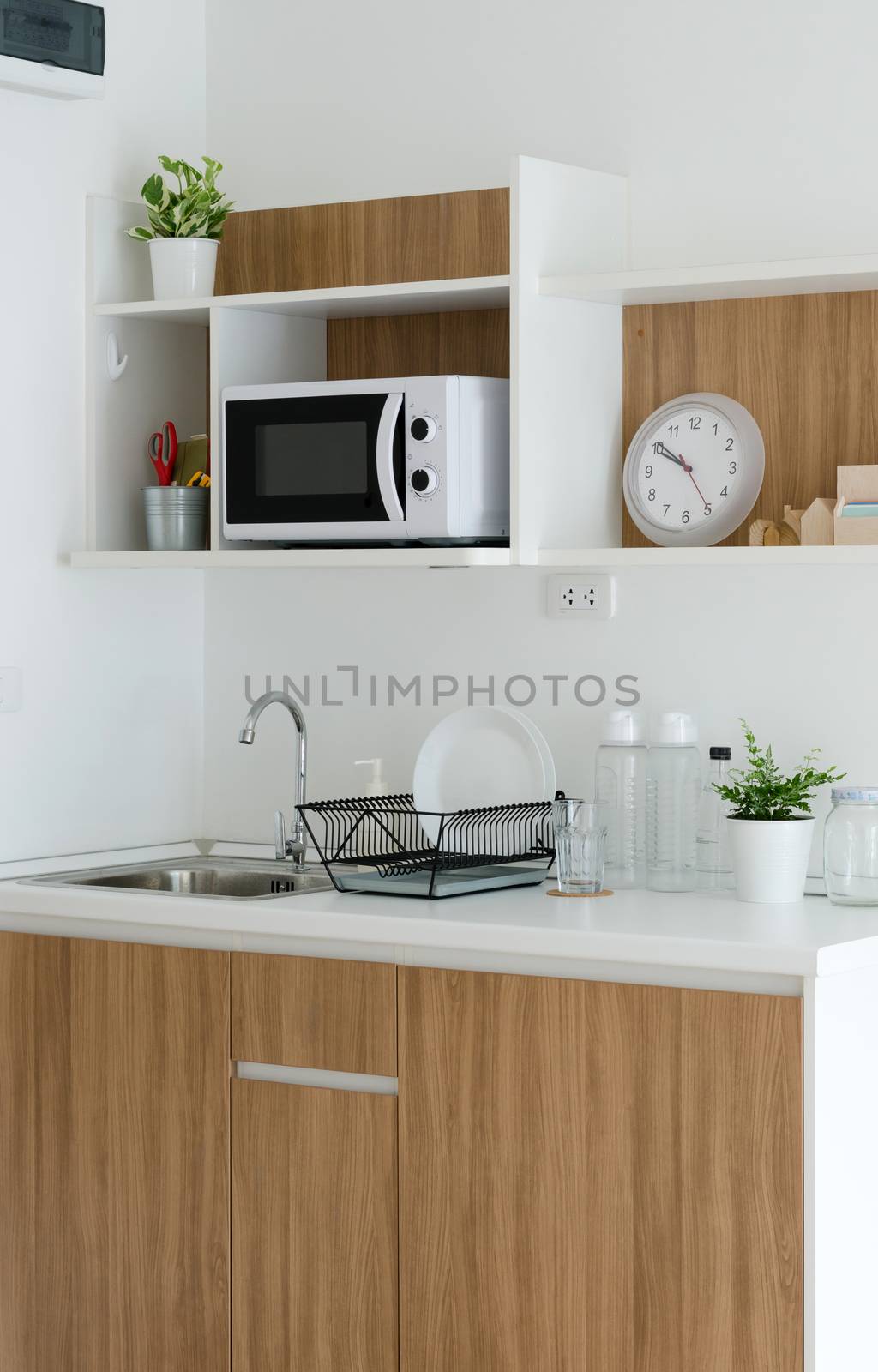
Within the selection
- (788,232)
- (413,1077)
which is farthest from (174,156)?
(413,1077)

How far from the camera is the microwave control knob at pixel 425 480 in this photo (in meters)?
2.56

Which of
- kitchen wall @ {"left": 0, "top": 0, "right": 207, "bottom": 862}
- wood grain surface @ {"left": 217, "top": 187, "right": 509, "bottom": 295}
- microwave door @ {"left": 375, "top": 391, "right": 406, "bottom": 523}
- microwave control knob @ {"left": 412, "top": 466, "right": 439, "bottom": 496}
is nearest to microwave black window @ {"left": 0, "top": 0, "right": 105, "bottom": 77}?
kitchen wall @ {"left": 0, "top": 0, "right": 207, "bottom": 862}

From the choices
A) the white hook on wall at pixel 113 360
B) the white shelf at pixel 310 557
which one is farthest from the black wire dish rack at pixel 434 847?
the white hook on wall at pixel 113 360

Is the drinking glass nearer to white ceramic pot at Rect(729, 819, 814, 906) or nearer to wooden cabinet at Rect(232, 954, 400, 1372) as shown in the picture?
white ceramic pot at Rect(729, 819, 814, 906)

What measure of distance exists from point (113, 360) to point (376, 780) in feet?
2.82

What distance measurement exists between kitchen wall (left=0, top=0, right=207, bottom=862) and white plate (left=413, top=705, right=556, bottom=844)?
22.2 inches

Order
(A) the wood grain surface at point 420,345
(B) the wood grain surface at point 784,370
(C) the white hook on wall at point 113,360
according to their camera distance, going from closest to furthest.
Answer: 1. (B) the wood grain surface at point 784,370
2. (A) the wood grain surface at point 420,345
3. (C) the white hook on wall at point 113,360

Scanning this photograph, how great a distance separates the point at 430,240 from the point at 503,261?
143mm

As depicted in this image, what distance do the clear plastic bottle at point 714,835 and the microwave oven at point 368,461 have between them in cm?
49

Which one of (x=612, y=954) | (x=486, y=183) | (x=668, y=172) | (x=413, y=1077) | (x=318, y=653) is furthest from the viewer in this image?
(x=318, y=653)

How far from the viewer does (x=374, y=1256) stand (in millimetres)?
2359

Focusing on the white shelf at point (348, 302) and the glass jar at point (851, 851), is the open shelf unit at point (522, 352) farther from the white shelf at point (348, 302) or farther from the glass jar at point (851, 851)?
the glass jar at point (851, 851)

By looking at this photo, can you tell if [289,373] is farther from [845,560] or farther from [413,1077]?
[413,1077]

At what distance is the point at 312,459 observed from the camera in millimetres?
2703
